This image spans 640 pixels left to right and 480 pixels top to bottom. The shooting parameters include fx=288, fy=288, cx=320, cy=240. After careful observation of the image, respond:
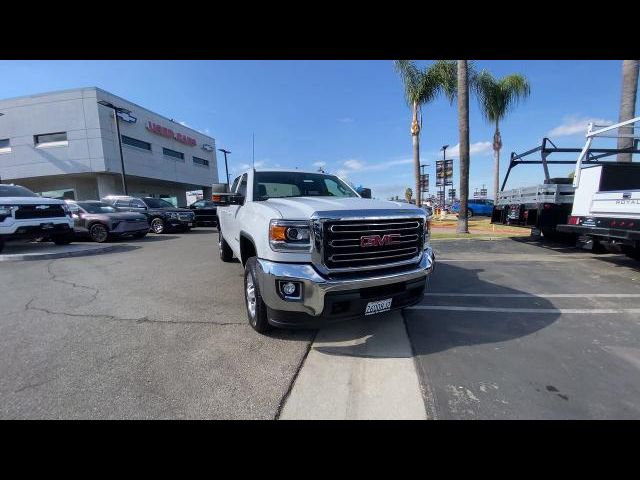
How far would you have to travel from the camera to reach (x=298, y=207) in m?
2.91

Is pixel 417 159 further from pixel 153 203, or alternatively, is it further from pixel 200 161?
pixel 200 161

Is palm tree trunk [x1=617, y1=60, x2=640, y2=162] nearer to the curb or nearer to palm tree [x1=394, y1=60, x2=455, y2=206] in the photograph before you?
palm tree [x1=394, y1=60, x2=455, y2=206]

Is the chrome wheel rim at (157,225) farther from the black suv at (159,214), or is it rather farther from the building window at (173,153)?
the building window at (173,153)

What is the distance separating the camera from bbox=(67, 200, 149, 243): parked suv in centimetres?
1020

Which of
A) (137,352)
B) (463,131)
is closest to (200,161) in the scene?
(463,131)

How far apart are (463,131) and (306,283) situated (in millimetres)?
12541

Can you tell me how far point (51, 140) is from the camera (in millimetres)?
24453

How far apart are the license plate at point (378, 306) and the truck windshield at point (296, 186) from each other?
206cm

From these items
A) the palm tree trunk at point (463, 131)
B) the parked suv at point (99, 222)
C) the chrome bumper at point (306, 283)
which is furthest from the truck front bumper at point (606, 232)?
the parked suv at point (99, 222)

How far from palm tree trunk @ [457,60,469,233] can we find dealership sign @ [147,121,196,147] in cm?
2900
